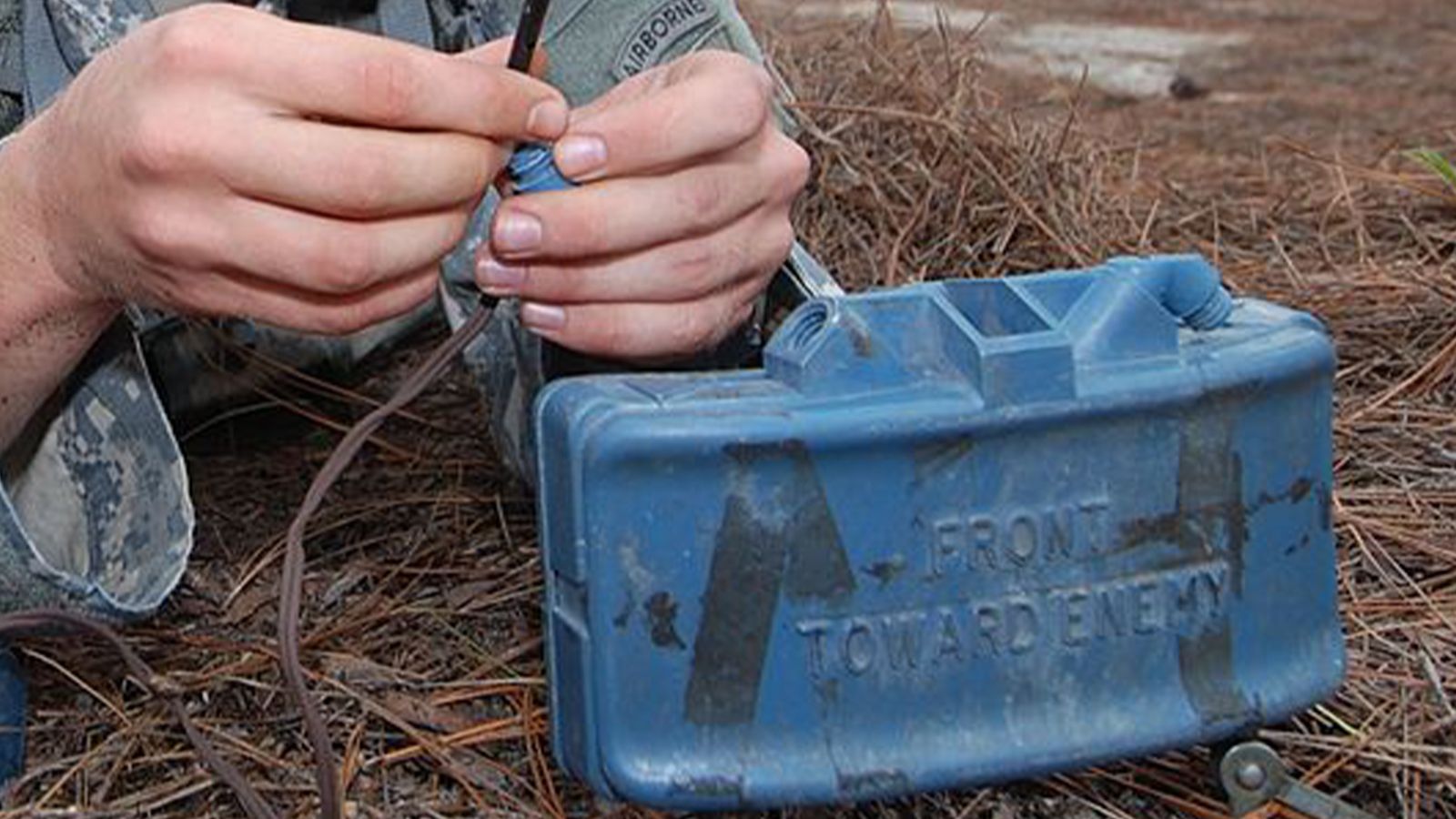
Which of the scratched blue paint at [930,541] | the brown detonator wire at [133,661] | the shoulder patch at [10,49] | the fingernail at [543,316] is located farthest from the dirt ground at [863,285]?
the shoulder patch at [10,49]

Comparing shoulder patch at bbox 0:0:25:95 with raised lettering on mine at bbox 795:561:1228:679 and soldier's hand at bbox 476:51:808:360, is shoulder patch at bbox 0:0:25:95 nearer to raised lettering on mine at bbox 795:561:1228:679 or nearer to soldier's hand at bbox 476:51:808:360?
soldier's hand at bbox 476:51:808:360

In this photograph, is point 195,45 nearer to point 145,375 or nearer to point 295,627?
point 295,627

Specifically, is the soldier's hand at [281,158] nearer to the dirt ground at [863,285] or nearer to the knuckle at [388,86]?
the knuckle at [388,86]

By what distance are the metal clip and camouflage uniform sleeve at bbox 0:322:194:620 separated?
65cm

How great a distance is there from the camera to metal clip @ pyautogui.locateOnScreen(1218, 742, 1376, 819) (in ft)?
3.54

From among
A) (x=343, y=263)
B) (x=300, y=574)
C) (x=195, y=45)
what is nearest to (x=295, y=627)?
(x=300, y=574)

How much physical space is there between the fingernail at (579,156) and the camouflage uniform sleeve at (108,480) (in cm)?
41

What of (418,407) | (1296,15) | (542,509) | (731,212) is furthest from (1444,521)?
(1296,15)

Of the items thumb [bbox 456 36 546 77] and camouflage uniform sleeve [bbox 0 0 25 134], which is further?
camouflage uniform sleeve [bbox 0 0 25 134]

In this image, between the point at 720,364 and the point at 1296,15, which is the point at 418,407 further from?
the point at 1296,15

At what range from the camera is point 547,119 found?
39.1 inches

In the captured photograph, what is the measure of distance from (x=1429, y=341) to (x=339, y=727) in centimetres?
111

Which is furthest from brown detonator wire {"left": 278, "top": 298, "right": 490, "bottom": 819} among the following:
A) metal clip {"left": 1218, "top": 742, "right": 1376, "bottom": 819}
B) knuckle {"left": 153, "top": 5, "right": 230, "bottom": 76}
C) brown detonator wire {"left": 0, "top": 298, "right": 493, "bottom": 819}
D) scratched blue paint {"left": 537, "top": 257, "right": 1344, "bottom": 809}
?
metal clip {"left": 1218, "top": 742, "right": 1376, "bottom": 819}

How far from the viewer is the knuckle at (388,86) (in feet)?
3.01
